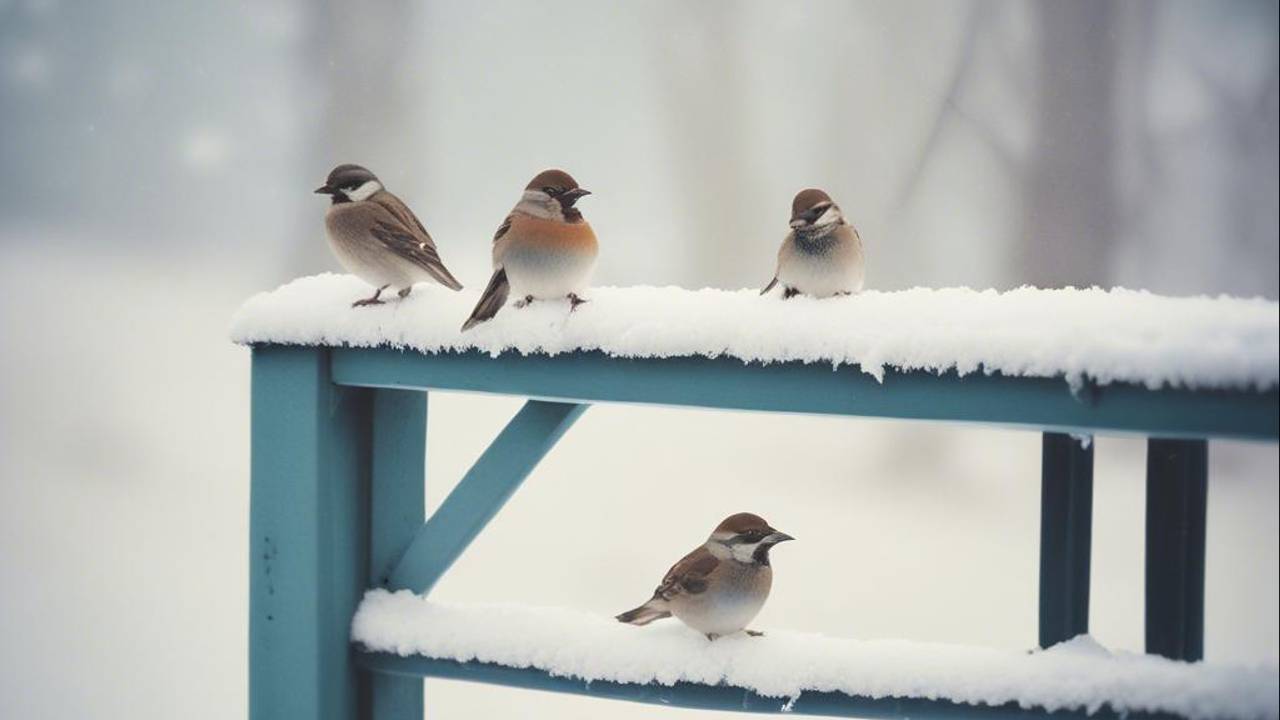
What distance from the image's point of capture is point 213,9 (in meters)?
3.35

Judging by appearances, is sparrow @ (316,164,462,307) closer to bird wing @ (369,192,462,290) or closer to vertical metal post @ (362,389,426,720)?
bird wing @ (369,192,462,290)

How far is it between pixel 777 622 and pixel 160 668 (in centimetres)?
173

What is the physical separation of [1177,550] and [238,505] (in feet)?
8.76

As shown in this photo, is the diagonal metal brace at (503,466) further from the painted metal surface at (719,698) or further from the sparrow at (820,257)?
the sparrow at (820,257)

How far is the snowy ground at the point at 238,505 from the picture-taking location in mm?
3127

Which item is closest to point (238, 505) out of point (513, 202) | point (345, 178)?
point (513, 202)

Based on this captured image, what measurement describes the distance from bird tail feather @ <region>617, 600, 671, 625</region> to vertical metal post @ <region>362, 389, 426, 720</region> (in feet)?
1.18

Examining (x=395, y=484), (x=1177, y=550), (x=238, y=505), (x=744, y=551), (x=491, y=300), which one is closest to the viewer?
(x=1177, y=550)

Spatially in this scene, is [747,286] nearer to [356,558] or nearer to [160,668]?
[356,558]

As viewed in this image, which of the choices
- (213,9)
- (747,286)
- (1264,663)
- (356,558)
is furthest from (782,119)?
(1264,663)

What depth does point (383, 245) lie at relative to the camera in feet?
5.90

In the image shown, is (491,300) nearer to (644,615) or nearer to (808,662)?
(644,615)

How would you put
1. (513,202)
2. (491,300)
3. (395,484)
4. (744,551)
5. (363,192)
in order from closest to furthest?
1. (491,300)
2. (744,551)
3. (395,484)
4. (363,192)
5. (513,202)

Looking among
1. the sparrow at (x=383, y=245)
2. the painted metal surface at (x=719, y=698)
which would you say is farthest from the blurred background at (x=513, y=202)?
the painted metal surface at (x=719, y=698)
